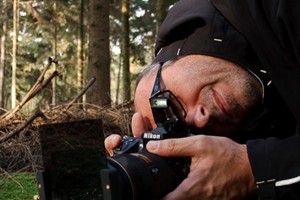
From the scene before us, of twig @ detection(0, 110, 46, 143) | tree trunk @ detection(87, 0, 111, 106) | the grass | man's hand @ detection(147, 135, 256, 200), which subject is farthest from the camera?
tree trunk @ detection(87, 0, 111, 106)

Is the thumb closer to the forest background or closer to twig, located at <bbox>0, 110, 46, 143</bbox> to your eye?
twig, located at <bbox>0, 110, 46, 143</bbox>

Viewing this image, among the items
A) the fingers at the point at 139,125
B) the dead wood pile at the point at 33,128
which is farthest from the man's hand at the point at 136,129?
the dead wood pile at the point at 33,128

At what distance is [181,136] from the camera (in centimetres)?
140

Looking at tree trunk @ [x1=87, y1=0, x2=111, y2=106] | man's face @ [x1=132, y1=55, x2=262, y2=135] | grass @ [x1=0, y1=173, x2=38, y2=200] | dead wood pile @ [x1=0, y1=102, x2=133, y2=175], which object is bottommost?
grass @ [x1=0, y1=173, x2=38, y2=200]

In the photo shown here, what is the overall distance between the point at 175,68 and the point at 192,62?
0.06 metres

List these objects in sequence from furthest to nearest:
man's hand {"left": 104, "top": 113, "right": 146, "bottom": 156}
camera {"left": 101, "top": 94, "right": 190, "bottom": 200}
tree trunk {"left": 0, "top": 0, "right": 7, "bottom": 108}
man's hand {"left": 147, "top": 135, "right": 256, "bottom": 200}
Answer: tree trunk {"left": 0, "top": 0, "right": 7, "bottom": 108}
man's hand {"left": 104, "top": 113, "right": 146, "bottom": 156}
man's hand {"left": 147, "top": 135, "right": 256, "bottom": 200}
camera {"left": 101, "top": 94, "right": 190, "bottom": 200}

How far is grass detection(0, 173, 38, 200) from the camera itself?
318 cm

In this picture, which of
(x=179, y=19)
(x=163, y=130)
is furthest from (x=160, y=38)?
(x=163, y=130)

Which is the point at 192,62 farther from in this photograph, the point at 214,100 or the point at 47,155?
the point at 47,155

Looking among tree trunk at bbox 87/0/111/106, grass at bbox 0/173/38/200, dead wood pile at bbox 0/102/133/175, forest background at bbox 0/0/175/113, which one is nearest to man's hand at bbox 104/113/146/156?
grass at bbox 0/173/38/200

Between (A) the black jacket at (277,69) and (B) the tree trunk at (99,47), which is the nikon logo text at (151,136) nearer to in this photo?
(A) the black jacket at (277,69)

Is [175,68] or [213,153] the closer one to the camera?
[213,153]

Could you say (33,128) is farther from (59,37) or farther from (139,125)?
(59,37)

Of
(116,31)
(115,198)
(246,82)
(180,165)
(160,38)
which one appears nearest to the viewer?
(115,198)
